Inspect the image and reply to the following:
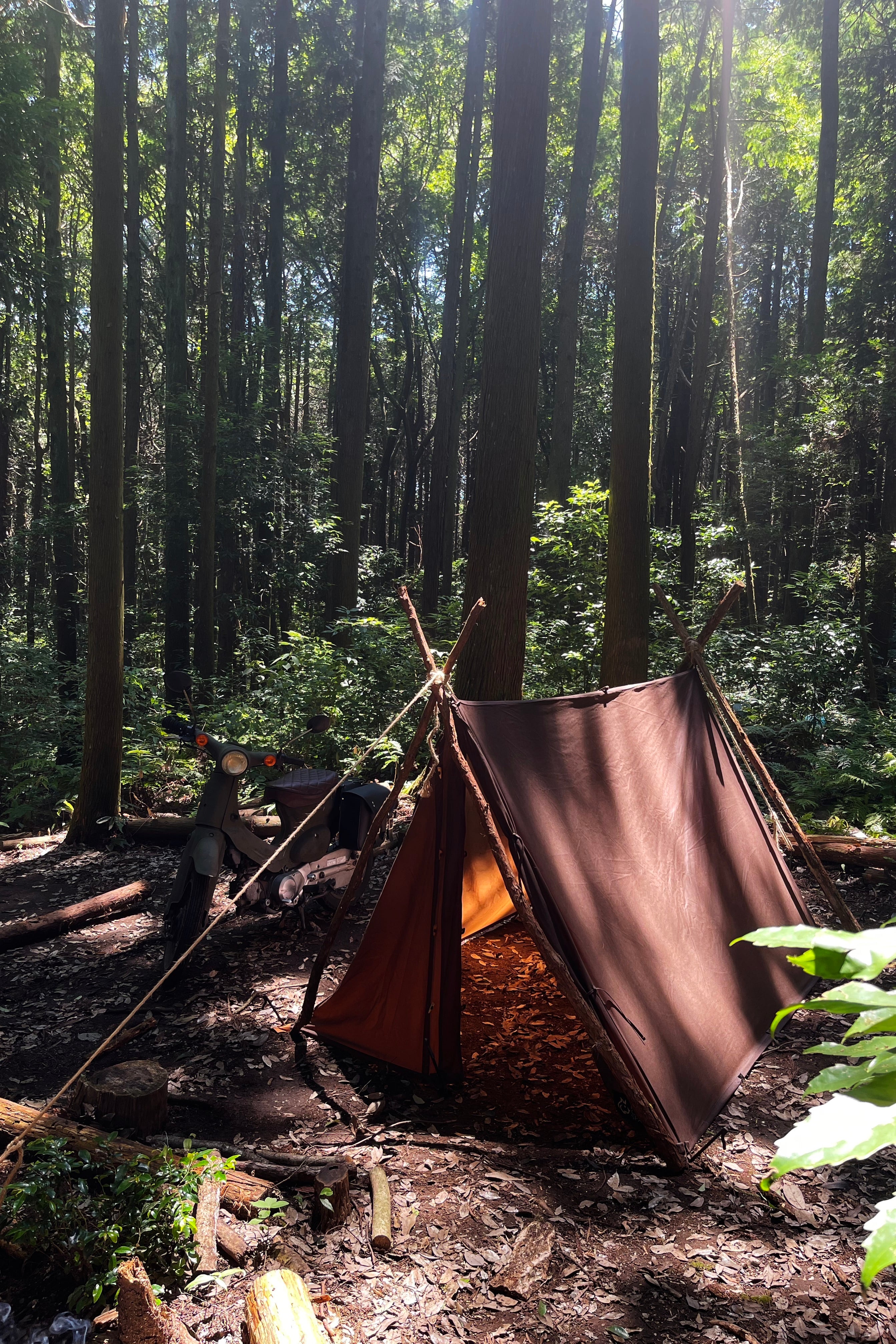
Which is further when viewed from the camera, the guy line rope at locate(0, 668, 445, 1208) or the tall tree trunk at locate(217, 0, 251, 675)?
the tall tree trunk at locate(217, 0, 251, 675)

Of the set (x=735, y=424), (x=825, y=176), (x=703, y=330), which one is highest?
(x=825, y=176)

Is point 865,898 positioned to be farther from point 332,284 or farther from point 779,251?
point 779,251

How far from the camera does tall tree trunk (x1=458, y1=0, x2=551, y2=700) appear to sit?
6055 mm

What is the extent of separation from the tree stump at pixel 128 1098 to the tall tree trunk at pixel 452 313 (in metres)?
14.7

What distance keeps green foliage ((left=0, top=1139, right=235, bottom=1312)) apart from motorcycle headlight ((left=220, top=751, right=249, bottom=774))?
248 cm

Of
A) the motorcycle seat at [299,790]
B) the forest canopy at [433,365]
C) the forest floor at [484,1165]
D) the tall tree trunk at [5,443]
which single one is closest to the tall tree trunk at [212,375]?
the forest canopy at [433,365]

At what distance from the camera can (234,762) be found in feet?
16.8

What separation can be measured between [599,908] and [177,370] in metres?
13.1

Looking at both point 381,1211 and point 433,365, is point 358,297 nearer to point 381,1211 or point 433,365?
point 381,1211

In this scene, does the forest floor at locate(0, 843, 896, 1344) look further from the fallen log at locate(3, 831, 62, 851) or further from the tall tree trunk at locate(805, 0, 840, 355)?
the tall tree trunk at locate(805, 0, 840, 355)

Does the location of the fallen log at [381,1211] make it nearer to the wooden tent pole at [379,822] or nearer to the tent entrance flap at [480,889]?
the wooden tent pole at [379,822]

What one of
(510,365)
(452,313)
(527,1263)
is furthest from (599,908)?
(452,313)

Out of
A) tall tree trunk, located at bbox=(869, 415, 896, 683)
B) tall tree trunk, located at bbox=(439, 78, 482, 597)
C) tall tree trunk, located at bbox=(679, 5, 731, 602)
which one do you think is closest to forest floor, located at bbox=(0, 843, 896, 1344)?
tall tree trunk, located at bbox=(869, 415, 896, 683)

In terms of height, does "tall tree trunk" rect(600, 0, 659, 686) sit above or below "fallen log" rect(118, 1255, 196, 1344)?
above
